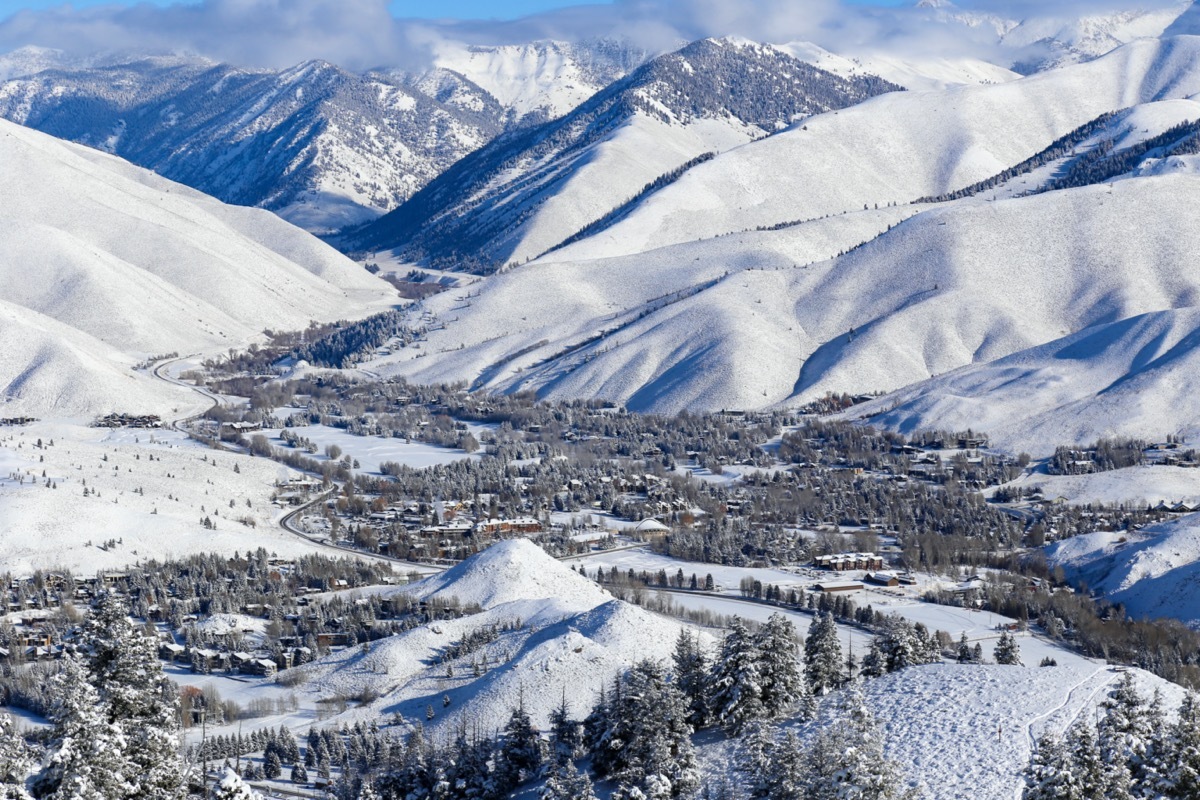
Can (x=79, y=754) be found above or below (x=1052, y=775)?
above

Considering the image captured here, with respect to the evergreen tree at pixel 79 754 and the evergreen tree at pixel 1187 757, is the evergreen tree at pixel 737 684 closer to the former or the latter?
the evergreen tree at pixel 1187 757

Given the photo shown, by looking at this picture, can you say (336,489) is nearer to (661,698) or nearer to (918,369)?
(918,369)

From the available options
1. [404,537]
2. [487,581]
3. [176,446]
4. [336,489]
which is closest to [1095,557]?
[487,581]

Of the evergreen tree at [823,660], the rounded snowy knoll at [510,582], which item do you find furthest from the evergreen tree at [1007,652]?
the rounded snowy knoll at [510,582]

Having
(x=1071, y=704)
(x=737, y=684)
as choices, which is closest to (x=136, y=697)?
(x=737, y=684)

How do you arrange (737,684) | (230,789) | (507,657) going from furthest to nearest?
(507,657), (737,684), (230,789)

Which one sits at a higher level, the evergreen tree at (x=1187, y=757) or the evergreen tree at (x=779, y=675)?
the evergreen tree at (x=1187, y=757)

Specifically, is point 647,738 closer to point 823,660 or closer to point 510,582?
point 823,660

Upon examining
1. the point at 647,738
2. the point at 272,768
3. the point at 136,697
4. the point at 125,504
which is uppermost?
the point at 136,697
